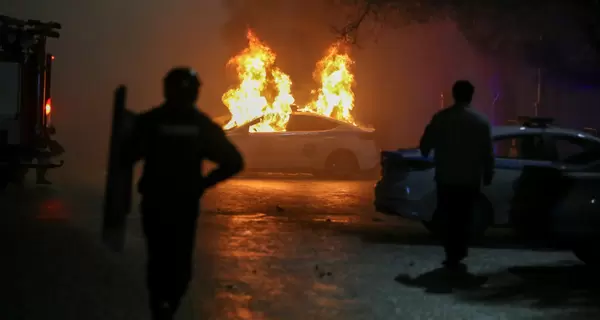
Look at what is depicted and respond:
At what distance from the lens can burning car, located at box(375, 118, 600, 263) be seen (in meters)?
9.77

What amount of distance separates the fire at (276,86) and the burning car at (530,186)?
19638 mm

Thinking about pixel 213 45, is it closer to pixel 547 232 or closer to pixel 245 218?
pixel 245 218

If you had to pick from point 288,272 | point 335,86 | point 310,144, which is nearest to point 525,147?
point 288,272

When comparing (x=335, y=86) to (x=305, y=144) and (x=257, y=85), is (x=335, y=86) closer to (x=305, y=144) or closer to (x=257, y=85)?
(x=257, y=85)

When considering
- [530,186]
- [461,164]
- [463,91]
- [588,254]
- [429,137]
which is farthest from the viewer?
[530,186]

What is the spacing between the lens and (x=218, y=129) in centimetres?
546

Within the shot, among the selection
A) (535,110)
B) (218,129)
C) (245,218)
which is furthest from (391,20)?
(218,129)

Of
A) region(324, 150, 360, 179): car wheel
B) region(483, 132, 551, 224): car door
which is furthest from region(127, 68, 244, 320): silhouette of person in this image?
region(324, 150, 360, 179): car wheel

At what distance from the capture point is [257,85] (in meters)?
33.0

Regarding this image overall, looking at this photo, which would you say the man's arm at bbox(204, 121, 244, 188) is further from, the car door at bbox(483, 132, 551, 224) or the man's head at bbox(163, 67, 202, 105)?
the car door at bbox(483, 132, 551, 224)

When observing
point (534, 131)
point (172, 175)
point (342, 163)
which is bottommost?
point (342, 163)

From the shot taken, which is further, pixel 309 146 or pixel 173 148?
pixel 309 146

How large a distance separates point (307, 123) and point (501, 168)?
10.3 meters

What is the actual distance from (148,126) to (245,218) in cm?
808
